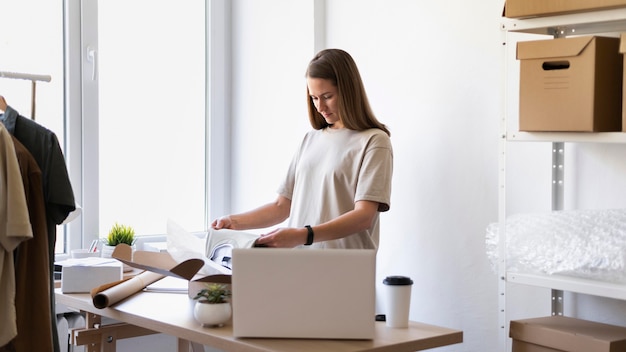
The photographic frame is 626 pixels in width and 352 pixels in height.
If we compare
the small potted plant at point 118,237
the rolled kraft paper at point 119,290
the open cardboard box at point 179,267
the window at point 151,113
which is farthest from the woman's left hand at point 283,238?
the window at point 151,113

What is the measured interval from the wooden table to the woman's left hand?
0.27 metres

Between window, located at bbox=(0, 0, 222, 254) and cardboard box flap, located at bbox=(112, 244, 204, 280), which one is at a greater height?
window, located at bbox=(0, 0, 222, 254)

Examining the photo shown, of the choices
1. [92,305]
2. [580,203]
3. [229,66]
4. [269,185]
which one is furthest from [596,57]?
[229,66]

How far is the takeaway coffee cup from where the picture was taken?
203 cm

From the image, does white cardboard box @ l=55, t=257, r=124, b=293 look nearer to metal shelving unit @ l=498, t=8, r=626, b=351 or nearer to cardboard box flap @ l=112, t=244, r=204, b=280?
cardboard box flap @ l=112, t=244, r=204, b=280

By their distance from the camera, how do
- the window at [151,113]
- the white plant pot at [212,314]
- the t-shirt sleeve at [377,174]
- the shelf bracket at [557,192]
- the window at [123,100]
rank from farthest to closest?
the window at [151,113]
the window at [123,100]
the shelf bracket at [557,192]
the t-shirt sleeve at [377,174]
the white plant pot at [212,314]

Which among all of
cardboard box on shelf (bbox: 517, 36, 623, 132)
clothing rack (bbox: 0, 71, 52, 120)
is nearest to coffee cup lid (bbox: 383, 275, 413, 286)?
cardboard box on shelf (bbox: 517, 36, 623, 132)

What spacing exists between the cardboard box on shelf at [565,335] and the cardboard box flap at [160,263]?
928 millimetres

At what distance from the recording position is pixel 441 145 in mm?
2961

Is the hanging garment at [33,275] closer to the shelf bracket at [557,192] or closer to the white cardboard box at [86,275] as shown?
the white cardboard box at [86,275]

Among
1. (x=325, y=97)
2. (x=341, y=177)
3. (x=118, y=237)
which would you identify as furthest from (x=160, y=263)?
(x=118, y=237)

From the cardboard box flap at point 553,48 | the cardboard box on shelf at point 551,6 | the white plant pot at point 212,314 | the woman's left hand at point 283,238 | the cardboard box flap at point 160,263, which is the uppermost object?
the cardboard box on shelf at point 551,6

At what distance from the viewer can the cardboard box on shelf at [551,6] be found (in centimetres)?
212

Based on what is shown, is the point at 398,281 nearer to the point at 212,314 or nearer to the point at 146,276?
the point at 212,314
